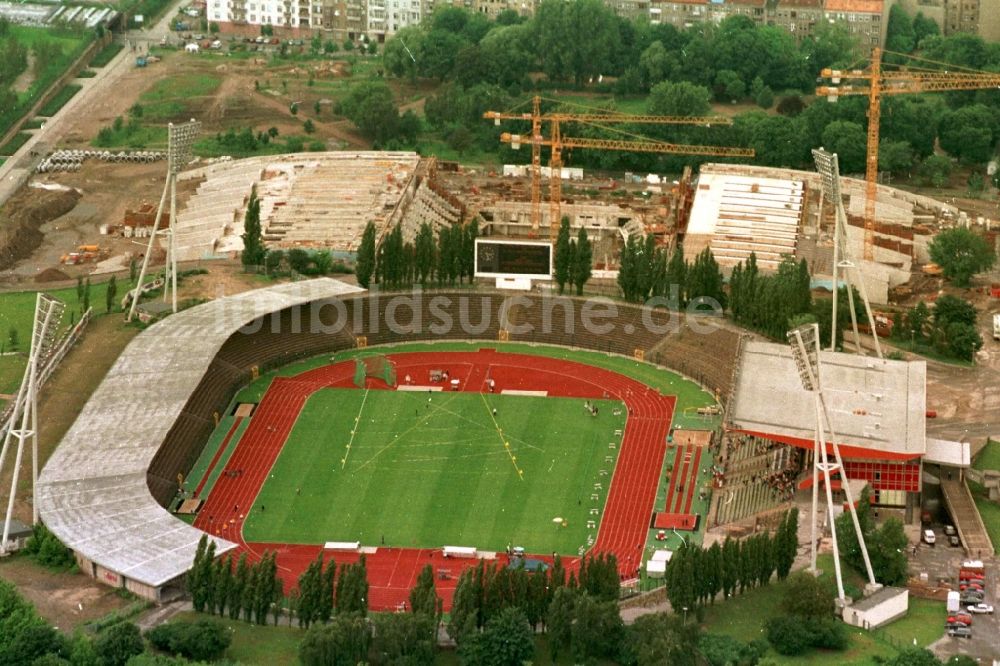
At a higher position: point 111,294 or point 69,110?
point 111,294

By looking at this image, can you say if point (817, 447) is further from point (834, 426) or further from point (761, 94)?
point (761, 94)

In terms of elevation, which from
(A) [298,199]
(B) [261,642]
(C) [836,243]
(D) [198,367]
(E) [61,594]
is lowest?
→ (B) [261,642]

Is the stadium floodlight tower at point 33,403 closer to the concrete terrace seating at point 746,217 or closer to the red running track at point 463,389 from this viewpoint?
the red running track at point 463,389

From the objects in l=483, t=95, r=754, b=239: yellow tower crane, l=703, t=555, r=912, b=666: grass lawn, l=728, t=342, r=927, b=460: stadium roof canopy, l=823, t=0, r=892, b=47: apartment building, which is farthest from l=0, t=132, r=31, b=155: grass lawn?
l=703, t=555, r=912, b=666: grass lawn

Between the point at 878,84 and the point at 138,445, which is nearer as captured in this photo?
the point at 138,445

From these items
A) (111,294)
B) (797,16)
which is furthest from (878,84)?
(111,294)

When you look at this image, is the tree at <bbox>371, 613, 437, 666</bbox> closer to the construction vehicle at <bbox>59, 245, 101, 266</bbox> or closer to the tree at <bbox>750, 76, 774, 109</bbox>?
the construction vehicle at <bbox>59, 245, 101, 266</bbox>
